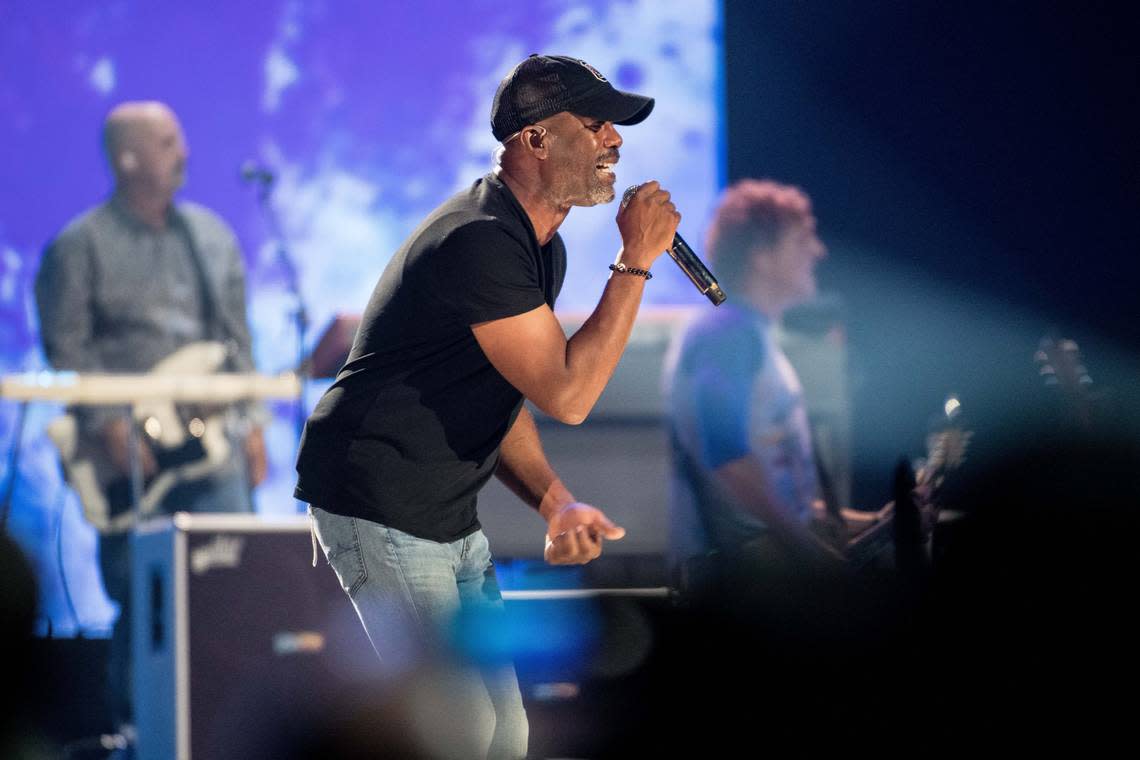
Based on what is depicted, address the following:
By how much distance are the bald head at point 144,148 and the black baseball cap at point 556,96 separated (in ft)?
9.35

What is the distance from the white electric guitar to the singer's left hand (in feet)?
7.81

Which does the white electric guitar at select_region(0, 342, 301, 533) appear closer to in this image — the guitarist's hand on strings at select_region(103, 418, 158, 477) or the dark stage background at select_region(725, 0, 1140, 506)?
the guitarist's hand on strings at select_region(103, 418, 158, 477)

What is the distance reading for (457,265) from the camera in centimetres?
187

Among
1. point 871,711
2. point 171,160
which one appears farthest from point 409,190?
point 871,711

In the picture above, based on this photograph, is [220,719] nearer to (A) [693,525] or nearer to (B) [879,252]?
(A) [693,525]

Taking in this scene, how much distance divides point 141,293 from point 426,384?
2.83m

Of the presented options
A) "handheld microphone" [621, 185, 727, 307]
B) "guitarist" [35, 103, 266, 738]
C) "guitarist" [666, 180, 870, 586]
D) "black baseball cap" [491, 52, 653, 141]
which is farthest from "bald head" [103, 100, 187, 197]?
"handheld microphone" [621, 185, 727, 307]

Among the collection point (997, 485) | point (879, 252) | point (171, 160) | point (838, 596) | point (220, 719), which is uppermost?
point (171, 160)

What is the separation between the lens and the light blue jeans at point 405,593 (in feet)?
6.18

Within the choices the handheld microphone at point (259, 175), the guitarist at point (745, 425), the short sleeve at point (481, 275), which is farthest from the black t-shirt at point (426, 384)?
the handheld microphone at point (259, 175)

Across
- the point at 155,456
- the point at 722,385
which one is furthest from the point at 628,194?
the point at 155,456

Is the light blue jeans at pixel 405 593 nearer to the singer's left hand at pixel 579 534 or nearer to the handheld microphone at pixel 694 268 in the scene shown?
the singer's left hand at pixel 579 534

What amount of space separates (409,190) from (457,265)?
10.4 feet

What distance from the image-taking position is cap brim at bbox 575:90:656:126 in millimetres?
2035
